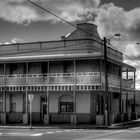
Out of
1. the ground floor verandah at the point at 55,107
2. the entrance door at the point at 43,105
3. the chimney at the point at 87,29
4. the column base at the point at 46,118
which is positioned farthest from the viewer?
the chimney at the point at 87,29

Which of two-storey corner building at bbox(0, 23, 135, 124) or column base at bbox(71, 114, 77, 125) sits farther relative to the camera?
two-storey corner building at bbox(0, 23, 135, 124)

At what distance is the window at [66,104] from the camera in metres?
39.2

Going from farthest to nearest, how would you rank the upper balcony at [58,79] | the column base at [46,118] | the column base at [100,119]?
1. the column base at [46,118]
2. the upper balcony at [58,79]
3. the column base at [100,119]

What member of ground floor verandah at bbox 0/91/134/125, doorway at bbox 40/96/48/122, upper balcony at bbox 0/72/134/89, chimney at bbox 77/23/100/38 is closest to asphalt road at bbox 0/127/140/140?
upper balcony at bbox 0/72/134/89

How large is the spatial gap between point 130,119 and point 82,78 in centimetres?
1055

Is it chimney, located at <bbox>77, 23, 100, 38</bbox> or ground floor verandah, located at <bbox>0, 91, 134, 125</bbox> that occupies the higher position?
chimney, located at <bbox>77, 23, 100, 38</bbox>

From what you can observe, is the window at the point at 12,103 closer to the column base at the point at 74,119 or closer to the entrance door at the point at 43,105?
the entrance door at the point at 43,105

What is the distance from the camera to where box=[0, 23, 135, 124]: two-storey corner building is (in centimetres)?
3612

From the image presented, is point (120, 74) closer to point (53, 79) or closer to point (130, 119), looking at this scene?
point (130, 119)

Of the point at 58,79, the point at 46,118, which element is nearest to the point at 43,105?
the point at 46,118

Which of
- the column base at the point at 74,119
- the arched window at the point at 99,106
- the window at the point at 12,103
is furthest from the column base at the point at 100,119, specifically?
the window at the point at 12,103

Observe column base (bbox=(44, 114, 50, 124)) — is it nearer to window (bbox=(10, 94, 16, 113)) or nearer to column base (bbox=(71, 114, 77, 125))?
column base (bbox=(71, 114, 77, 125))

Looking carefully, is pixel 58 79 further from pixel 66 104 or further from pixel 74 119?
pixel 74 119

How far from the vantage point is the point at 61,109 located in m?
39.5
